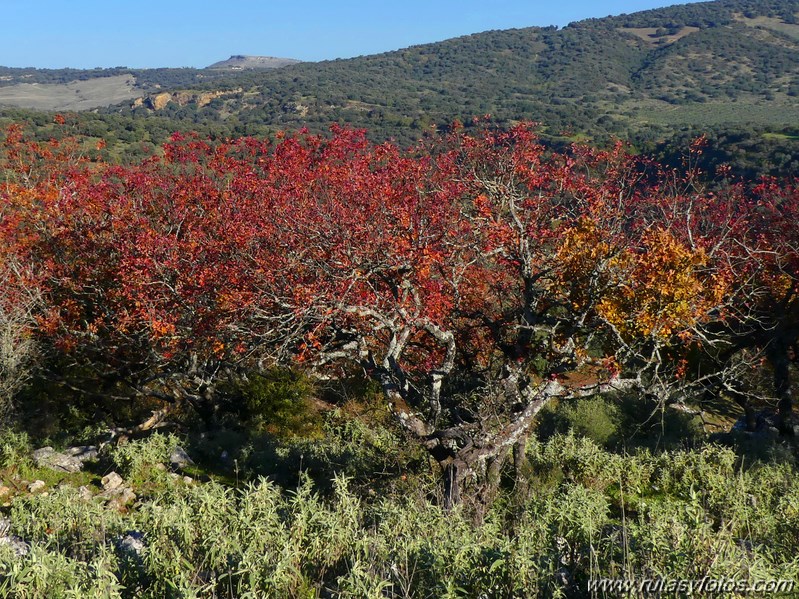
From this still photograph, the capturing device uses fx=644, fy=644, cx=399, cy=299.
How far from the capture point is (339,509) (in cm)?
679

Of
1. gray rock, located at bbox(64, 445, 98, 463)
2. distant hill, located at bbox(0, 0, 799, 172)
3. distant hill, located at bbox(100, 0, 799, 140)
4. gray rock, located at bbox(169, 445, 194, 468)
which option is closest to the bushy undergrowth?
gray rock, located at bbox(169, 445, 194, 468)

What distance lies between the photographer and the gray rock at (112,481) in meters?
10.7

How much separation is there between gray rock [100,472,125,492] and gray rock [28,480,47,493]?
0.88 metres

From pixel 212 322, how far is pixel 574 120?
96511 millimetres

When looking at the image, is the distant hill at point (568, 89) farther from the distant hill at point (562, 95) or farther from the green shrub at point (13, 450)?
the green shrub at point (13, 450)

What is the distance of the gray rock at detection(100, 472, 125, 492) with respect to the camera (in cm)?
1073

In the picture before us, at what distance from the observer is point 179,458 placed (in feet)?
40.1

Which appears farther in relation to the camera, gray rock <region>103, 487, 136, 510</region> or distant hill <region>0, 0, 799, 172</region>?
distant hill <region>0, 0, 799, 172</region>

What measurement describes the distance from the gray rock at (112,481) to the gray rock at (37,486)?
34.5 inches

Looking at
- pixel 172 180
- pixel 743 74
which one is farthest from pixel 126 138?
pixel 743 74

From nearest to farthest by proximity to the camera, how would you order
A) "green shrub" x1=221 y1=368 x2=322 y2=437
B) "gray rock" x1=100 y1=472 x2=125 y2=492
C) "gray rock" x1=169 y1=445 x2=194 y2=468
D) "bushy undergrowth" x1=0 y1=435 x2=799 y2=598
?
"bushy undergrowth" x1=0 y1=435 x2=799 y2=598
"gray rock" x1=100 y1=472 x2=125 y2=492
"gray rock" x1=169 y1=445 x2=194 y2=468
"green shrub" x1=221 y1=368 x2=322 y2=437

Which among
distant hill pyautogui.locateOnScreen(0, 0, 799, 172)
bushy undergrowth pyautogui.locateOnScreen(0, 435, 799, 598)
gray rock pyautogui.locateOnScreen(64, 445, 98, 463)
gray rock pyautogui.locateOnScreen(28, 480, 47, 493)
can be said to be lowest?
gray rock pyautogui.locateOnScreen(64, 445, 98, 463)

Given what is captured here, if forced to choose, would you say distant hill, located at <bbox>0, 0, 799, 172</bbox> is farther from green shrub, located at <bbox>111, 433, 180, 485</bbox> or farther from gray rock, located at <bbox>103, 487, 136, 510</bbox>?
gray rock, located at <bbox>103, 487, 136, 510</bbox>

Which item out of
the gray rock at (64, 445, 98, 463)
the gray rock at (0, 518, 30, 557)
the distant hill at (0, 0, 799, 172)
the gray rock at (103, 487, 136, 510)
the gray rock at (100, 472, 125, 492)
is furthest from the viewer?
the distant hill at (0, 0, 799, 172)
